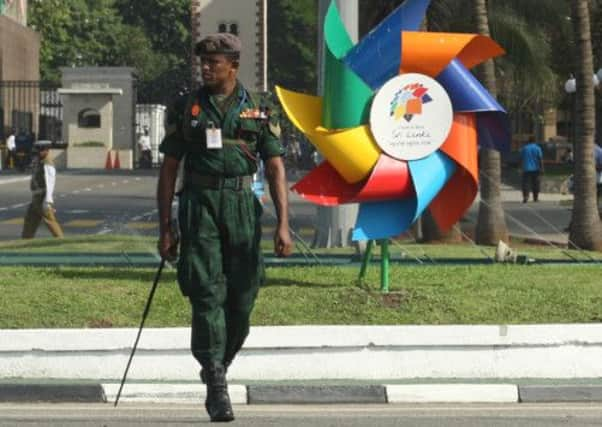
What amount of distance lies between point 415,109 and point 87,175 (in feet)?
Answer: 159

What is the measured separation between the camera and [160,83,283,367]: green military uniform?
Answer: 8344 mm

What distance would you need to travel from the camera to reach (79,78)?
7012cm

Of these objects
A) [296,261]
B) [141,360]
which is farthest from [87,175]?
[141,360]

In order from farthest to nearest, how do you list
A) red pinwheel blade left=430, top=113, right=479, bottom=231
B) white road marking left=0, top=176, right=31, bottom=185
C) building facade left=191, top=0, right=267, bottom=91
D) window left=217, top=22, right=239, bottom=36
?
white road marking left=0, top=176, right=31, bottom=185, building facade left=191, top=0, right=267, bottom=91, window left=217, top=22, right=239, bottom=36, red pinwheel blade left=430, top=113, right=479, bottom=231

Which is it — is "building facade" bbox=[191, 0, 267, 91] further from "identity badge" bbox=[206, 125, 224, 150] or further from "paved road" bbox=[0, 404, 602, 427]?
"identity badge" bbox=[206, 125, 224, 150]

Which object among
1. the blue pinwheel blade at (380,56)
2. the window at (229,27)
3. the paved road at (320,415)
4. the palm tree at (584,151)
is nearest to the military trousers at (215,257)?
the paved road at (320,415)

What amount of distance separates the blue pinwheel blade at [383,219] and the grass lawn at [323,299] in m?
0.39

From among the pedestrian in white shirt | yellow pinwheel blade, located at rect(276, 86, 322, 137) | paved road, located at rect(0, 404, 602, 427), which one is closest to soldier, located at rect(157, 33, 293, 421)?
paved road, located at rect(0, 404, 602, 427)

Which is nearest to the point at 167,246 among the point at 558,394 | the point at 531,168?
the point at 558,394

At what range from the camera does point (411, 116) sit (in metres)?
12.2

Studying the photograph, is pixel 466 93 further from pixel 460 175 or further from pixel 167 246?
pixel 167 246

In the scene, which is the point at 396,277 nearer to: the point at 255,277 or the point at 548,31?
the point at 255,277

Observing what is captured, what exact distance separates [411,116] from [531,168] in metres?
29.7

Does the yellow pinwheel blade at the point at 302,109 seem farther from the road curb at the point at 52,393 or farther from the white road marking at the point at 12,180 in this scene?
the white road marking at the point at 12,180
